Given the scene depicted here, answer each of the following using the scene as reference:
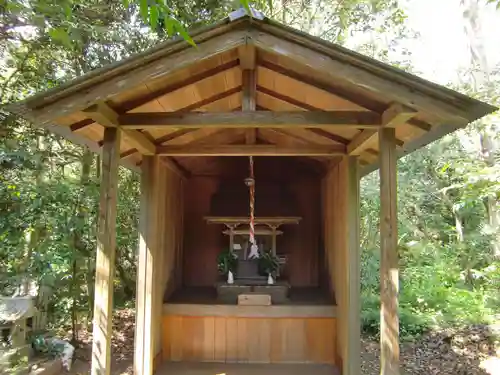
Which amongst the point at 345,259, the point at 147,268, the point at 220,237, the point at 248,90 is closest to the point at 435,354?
the point at 345,259

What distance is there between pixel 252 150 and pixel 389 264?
1.80 metres

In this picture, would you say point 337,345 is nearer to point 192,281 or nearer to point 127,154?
point 192,281

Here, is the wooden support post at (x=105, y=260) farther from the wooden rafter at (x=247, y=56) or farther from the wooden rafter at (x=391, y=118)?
the wooden rafter at (x=391, y=118)

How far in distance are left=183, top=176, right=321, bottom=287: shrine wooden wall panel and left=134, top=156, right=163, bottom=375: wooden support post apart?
5.50 ft

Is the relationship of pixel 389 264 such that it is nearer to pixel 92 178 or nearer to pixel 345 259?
pixel 345 259

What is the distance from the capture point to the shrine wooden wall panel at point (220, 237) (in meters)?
5.77

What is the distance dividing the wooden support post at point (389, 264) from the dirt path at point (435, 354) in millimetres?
3002

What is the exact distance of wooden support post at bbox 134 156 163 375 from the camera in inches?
155

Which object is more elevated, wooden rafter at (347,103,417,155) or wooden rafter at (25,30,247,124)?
wooden rafter at (25,30,247,124)

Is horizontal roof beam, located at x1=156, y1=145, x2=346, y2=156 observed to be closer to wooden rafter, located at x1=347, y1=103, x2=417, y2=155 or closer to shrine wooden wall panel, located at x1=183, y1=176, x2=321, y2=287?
wooden rafter, located at x1=347, y1=103, x2=417, y2=155

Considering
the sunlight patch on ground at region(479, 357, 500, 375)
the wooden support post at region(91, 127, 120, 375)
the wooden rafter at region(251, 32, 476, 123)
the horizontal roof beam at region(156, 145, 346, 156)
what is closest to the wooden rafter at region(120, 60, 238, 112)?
the wooden support post at region(91, 127, 120, 375)

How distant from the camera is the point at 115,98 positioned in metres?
2.85

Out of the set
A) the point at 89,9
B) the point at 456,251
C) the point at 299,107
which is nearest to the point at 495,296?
the point at 456,251

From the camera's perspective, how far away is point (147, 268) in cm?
408
